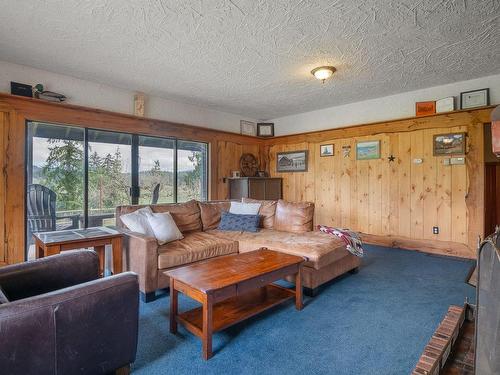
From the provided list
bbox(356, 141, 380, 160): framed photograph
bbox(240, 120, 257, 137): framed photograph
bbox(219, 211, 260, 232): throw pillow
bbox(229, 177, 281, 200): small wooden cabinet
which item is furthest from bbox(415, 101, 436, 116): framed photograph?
bbox(240, 120, 257, 137): framed photograph

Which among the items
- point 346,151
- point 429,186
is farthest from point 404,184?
point 346,151

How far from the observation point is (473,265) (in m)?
3.62

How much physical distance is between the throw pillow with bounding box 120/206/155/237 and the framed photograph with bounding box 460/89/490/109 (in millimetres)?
4576

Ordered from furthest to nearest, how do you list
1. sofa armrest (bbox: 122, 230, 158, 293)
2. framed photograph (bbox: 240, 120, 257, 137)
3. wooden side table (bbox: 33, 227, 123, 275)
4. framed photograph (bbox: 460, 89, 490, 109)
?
framed photograph (bbox: 240, 120, 257, 137) → framed photograph (bbox: 460, 89, 490, 109) → sofa armrest (bbox: 122, 230, 158, 293) → wooden side table (bbox: 33, 227, 123, 275)

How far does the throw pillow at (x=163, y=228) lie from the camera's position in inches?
117

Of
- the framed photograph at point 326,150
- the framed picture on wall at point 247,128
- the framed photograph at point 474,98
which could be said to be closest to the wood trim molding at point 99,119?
the framed picture on wall at point 247,128

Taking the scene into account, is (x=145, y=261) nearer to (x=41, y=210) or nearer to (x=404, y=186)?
(x=41, y=210)

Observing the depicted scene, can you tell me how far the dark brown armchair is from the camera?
1.12 metres

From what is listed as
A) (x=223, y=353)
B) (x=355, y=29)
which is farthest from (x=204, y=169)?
(x=223, y=353)

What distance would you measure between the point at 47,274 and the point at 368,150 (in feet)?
15.6

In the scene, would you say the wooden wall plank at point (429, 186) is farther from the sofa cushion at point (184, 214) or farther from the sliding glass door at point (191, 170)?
the sliding glass door at point (191, 170)

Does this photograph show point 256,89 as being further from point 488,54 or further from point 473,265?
point 473,265

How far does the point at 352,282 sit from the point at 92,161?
3.83 meters

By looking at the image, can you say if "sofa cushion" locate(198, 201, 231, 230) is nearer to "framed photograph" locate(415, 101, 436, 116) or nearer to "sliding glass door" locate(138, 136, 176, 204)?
"sliding glass door" locate(138, 136, 176, 204)
